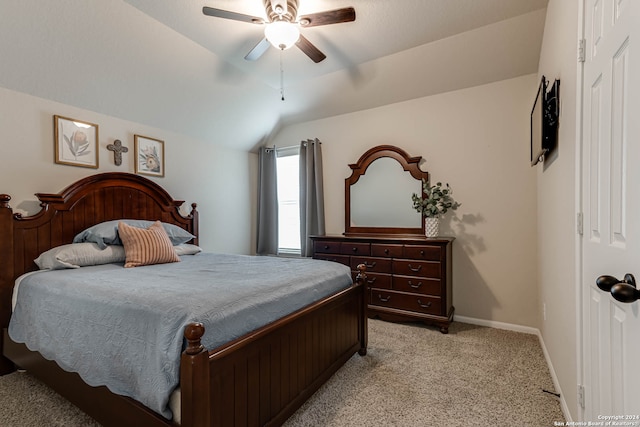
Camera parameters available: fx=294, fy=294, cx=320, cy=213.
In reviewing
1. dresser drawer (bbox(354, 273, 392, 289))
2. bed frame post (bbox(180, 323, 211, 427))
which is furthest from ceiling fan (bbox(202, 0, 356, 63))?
dresser drawer (bbox(354, 273, 392, 289))

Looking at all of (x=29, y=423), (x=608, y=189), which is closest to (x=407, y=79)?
(x=608, y=189)

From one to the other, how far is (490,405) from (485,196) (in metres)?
2.13

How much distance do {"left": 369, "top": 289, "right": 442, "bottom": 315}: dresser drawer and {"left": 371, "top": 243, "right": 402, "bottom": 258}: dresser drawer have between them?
416mm

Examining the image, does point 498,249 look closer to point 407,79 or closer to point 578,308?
point 578,308

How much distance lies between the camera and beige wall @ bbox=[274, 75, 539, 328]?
3076 mm

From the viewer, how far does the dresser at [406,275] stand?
120 inches

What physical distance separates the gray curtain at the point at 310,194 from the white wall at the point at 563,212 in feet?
8.74

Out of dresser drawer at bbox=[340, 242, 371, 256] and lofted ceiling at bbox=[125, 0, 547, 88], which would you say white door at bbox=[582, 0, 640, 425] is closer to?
lofted ceiling at bbox=[125, 0, 547, 88]

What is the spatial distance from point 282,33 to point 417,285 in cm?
267

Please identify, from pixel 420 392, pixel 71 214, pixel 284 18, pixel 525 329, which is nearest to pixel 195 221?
pixel 71 214

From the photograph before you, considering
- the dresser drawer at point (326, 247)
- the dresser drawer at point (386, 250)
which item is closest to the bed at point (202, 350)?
the dresser drawer at point (386, 250)

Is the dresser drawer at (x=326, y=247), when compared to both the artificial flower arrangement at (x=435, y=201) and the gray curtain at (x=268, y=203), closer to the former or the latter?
the artificial flower arrangement at (x=435, y=201)

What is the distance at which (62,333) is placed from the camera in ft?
5.52

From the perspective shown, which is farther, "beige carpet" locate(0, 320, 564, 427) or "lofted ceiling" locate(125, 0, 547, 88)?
"lofted ceiling" locate(125, 0, 547, 88)
